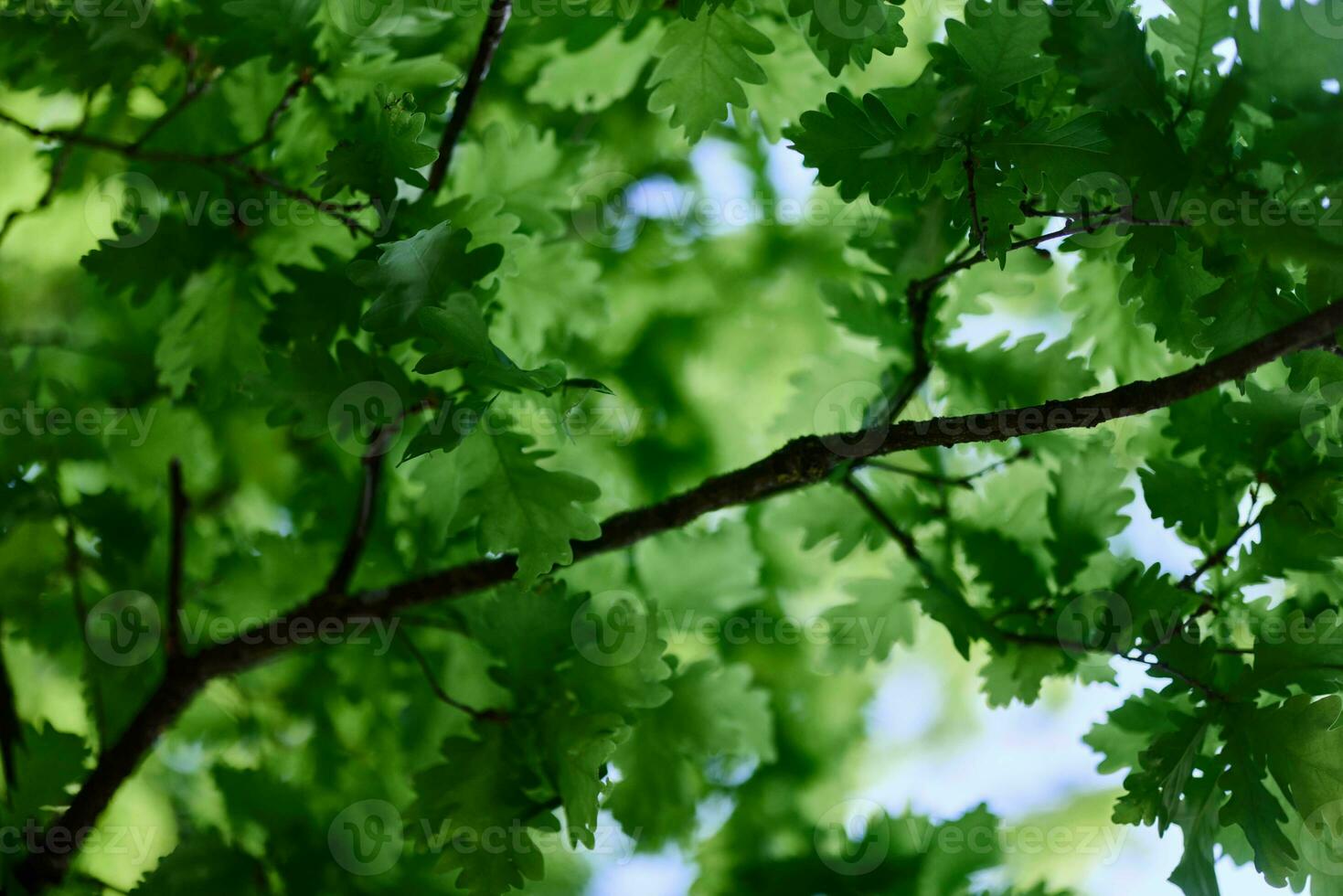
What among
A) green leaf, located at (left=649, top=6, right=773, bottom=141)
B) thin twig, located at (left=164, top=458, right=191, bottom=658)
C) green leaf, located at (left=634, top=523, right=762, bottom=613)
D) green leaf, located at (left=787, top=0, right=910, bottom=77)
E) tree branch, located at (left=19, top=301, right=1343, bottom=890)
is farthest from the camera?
green leaf, located at (left=634, top=523, right=762, bottom=613)

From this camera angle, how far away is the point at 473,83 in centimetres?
117

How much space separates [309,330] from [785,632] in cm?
105

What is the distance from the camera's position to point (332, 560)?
1.64 meters

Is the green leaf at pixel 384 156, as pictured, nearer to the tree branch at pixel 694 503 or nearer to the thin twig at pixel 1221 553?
the tree branch at pixel 694 503

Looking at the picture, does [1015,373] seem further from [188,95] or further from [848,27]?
[188,95]

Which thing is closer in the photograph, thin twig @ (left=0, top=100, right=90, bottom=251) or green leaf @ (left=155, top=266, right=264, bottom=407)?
green leaf @ (left=155, top=266, right=264, bottom=407)

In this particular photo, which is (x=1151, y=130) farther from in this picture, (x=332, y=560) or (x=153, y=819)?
(x=153, y=819)

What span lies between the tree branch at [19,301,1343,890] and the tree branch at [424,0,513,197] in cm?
44

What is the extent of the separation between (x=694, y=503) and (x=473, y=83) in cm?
54

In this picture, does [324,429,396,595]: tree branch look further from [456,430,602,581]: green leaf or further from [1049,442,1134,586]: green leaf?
[1049,442,1134,586]: green leaf

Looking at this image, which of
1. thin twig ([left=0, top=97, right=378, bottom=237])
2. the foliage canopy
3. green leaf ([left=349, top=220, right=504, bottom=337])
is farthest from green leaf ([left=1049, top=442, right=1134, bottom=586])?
thin twig ([left=0, top=97, right=378, bottom=237])

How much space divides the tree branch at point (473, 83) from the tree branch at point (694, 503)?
1.43ft

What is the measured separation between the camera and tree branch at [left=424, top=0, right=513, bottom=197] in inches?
44.4

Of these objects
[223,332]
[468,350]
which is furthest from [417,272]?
[223,332]
